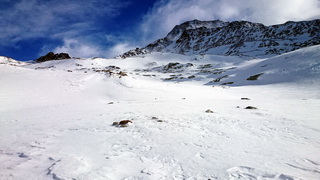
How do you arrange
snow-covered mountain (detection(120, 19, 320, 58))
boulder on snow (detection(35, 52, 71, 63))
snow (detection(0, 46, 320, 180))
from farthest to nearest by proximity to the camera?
1. boulder on snow (detection(35, 52, 71, 63))
2. snow-covered mountain (detection(120, 19, 320, 58))
3. snow (detection(0, 46, 320, 180))

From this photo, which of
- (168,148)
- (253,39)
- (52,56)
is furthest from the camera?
(253,39)

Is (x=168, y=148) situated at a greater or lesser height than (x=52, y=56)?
lesser

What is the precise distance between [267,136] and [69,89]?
59.5ft

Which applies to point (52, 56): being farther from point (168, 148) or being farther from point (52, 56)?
point (168, 148)

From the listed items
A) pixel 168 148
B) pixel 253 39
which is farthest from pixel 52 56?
pixel 253 39

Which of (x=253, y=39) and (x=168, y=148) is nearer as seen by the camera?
(x=168, y=148)

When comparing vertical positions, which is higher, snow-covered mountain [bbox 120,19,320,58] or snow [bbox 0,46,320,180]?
snow-covered mountain [bbox 120,19,320,58]

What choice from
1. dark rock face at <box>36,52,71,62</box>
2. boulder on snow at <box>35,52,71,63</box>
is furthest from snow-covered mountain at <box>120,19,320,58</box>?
dark rock face at <box>36,52,71,62</box>

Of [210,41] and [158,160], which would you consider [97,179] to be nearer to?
[158,160]

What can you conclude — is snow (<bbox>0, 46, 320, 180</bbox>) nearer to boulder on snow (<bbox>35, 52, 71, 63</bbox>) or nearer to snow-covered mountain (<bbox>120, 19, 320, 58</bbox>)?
snow-covered mountain (<bbox>120, 19, 320, 58</bbox>)

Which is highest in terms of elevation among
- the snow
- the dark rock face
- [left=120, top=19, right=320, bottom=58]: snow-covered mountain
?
[left=120, top=19, right=320, bottom=58]: snow-covered mountain

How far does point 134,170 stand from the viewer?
11.1 ft

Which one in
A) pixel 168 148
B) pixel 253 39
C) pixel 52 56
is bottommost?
pixel 168 148

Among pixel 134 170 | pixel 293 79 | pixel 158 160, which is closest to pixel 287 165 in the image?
pixel 158 160
